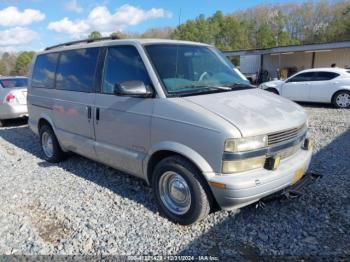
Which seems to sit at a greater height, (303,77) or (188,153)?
(303,77)

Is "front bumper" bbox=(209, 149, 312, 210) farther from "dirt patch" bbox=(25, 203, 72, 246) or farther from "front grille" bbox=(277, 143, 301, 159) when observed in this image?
"dirt patch" bbox=(25, 203, 72, 246)

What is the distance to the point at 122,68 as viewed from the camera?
4078 millimetres

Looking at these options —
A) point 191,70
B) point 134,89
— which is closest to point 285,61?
point 191,70

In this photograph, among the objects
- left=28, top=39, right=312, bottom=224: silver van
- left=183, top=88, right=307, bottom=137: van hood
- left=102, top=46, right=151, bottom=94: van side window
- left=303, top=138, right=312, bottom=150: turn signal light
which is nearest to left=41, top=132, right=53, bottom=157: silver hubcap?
left=28, top=39, right=312, bottom=224: silver van

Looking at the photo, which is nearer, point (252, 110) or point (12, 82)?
point (252, 110)

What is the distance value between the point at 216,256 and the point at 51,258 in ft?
5.29

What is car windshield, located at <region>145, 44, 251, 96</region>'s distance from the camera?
12.1ft

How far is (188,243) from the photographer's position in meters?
3.25

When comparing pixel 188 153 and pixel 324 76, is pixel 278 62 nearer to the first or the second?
pixel 324 76

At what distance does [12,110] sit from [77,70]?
17.8ft

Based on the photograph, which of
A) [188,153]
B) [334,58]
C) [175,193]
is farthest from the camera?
[334,58]

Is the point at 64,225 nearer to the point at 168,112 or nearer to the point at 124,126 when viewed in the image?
the point at 124,126

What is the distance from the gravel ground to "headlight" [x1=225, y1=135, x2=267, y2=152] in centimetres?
100

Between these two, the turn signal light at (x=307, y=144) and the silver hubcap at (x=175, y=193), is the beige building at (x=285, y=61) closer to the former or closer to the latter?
the turn signal light at (x=307, y=144)
